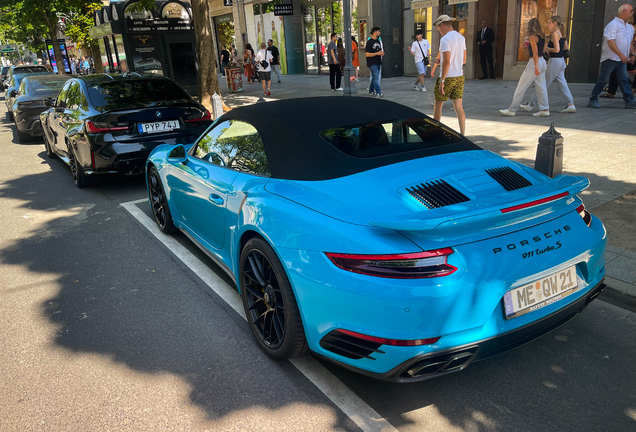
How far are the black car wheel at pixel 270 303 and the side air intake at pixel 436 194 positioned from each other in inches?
33.1

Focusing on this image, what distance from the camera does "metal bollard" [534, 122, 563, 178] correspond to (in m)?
5.07

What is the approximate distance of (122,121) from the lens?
687 centimetres

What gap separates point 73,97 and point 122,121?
150cm

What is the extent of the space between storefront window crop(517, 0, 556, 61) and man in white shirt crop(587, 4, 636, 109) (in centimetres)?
597

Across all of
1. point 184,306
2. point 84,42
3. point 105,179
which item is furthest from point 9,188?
point 84,42

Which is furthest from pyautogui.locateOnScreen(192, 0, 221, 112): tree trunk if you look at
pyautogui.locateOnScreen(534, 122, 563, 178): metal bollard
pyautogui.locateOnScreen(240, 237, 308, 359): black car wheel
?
pyautogui.locateOnScreen(240, 237, 308, 359): black car wheel

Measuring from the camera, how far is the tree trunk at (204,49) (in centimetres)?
1343

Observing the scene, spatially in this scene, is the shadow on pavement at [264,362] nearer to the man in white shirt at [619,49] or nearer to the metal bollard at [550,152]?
the metal bollard at [550,152]

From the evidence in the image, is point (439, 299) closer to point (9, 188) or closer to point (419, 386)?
point (419, 386)

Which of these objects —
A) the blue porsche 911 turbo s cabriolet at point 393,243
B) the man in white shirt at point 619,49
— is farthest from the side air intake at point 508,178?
the man in white shirt at point 619,49

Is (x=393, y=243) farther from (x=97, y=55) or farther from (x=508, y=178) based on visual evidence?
(x=97, y=55)

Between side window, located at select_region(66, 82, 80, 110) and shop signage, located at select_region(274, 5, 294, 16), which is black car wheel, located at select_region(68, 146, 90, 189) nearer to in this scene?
side window, located at select_region(66, 82, 80, 110)

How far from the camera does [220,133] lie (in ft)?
13.2

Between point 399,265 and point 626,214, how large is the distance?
3.76 m
